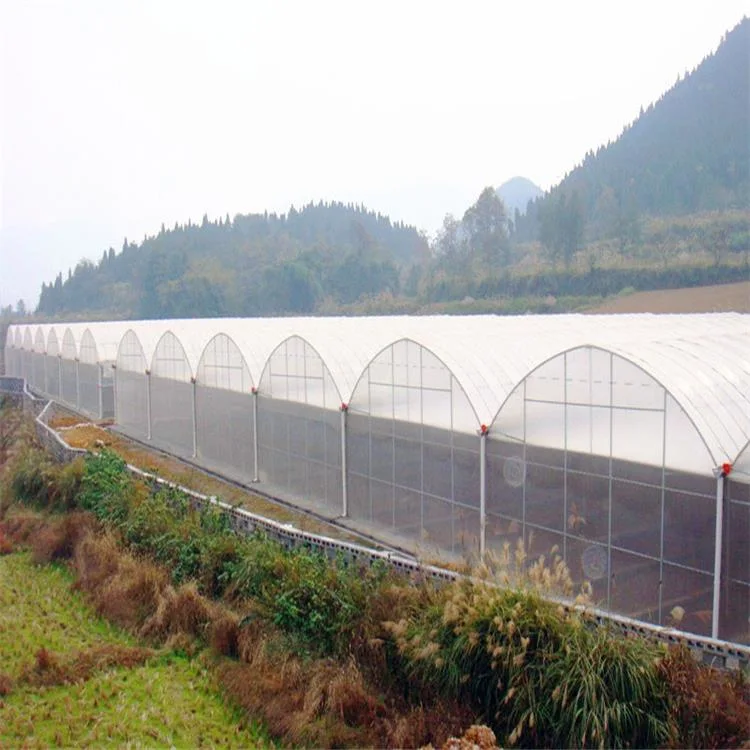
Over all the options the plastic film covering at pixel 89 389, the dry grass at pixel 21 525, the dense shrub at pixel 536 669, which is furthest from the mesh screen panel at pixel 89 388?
the dense shrub at pixel 536 669

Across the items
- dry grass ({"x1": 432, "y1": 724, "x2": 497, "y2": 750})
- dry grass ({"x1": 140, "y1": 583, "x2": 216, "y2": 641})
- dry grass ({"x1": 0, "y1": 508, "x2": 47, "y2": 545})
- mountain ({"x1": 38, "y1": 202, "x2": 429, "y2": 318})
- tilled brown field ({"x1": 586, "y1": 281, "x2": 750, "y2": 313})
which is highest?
mountain ({"x1": 38, "y1": 202, "x2": 429, "y2": 318})

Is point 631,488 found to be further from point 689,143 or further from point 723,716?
point 689,143

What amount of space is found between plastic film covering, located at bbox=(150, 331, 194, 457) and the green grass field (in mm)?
12862

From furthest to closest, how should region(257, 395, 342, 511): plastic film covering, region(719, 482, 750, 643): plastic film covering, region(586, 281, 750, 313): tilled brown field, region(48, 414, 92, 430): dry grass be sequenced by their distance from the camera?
1. region(586, 281, 750, 313): tilled brown field
2. region(48, 414, 92, 430): dry grass
3. region(257, 395, 342, 511): plastic film covering
4. region(719, 482, 750, 643): plastic film covering

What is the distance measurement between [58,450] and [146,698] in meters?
17.0

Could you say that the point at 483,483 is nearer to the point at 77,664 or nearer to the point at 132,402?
the point at 77,664

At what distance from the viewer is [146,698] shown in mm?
12633

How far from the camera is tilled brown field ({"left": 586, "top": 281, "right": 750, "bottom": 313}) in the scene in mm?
57750

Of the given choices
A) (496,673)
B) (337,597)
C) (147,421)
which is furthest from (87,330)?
(496,673)

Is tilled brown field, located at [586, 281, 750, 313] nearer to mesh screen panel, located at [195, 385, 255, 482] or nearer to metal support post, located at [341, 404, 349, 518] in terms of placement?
mesh screen panel, located at [195, 385, 255, 482]

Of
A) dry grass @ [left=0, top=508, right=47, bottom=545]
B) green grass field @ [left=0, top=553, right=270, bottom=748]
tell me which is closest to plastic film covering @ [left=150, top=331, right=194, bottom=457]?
dry grass @ [left=0, top=508, right=47, bottom=545]

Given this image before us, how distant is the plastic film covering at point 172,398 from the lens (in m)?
28.9

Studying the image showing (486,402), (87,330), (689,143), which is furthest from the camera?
(689,143)

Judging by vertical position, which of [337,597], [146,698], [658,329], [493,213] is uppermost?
[493,213]
